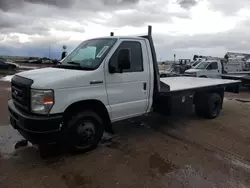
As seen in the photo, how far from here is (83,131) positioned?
4.27 metres

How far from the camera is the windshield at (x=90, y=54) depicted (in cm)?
438

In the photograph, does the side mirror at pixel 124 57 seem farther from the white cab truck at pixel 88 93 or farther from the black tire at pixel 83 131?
the black tire at pixel 83 131

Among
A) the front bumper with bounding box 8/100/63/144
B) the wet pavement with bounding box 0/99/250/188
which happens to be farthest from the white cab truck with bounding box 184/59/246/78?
the front bumper with bounding box 8/100/63/144

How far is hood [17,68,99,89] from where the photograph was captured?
147 inches

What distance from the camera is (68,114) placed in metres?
4.11

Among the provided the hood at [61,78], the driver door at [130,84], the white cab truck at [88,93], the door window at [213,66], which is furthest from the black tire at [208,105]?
the door window at [213,66]

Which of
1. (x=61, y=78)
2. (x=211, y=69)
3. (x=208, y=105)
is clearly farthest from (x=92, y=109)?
(x=211, y=69)

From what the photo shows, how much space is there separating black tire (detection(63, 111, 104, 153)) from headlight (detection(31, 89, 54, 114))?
55 cm

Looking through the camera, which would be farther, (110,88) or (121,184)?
(110,88)

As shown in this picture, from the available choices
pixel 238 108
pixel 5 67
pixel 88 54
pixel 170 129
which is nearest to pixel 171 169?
pixel 170 129

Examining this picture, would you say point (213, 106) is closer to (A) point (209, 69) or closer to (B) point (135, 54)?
(B) point (135, 54)

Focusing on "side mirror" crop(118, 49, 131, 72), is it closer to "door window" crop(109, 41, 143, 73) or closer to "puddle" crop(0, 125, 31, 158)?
"door window" crop(109, 41, 143, 73)

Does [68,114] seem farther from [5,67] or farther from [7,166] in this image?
[5,67]

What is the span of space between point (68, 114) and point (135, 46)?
2057 millimetres
